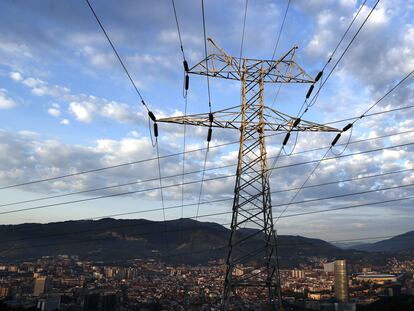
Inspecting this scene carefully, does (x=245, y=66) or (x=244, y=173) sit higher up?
(x=245, y=66)

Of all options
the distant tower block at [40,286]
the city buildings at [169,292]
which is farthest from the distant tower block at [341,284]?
the distant tower block at [40,286]

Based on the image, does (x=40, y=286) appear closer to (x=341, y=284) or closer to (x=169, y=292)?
(x=169, y=292)

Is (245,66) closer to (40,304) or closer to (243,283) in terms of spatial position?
(243,283)

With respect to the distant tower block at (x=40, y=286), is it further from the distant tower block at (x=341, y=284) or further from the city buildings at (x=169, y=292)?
the distant tower block at (x=341, y=284)

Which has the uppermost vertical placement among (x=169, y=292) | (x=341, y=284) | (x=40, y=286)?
(x=341, y=284)

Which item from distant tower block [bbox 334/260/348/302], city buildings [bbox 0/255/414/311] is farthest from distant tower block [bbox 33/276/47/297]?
distant tower block [bbox 334/260/348/302]

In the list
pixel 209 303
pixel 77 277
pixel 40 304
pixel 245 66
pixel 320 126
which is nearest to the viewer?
pixel 320 126

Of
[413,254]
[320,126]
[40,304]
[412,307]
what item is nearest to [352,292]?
[412,307]

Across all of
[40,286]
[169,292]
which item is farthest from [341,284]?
[40,286]

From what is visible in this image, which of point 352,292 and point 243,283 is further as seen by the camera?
point 352,292

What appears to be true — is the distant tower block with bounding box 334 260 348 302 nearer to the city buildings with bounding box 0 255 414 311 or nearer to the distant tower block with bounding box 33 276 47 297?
the city buildings with bounding box 0 255 414 311

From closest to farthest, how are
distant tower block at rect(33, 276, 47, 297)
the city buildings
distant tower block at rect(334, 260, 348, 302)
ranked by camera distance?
the city buildings, distant tower block at rect(334, 260, 348, 302), distant tower block at rect(33, 276, 47, 297)
